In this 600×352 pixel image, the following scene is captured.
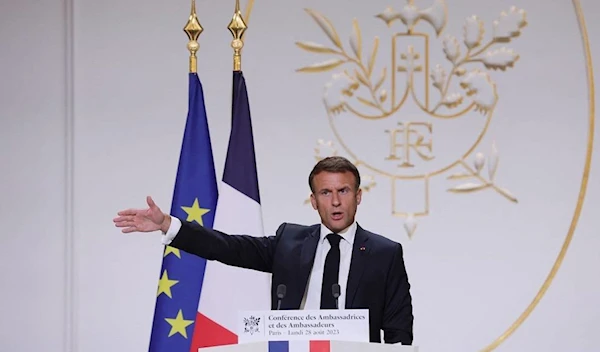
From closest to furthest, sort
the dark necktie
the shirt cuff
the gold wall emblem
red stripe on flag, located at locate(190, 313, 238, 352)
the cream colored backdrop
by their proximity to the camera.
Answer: the shirt cuff → the dark necktie → red stripe on flag, located at locate(190, 313, 238, 352) → the cream colored backdrop → the gold wall emblem

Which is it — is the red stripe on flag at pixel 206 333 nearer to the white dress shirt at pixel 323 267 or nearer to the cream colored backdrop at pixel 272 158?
the white dress shirt at pixel 323 267

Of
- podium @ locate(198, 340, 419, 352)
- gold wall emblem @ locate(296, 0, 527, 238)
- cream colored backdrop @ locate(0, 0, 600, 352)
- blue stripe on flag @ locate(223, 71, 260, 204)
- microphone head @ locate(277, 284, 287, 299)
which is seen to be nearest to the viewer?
podium @ locate(198, 340, 419, 352)

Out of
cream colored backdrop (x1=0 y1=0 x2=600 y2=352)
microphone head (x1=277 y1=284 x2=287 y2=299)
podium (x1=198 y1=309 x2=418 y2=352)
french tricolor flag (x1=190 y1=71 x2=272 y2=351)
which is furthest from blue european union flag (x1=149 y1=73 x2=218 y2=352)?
podium (x1=198 y1=309 x2=418 y2=352)

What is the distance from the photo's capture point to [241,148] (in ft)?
12.6

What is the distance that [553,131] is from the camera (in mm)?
4625

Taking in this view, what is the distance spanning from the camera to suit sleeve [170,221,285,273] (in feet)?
9.34

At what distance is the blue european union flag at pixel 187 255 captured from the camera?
12.2 feet

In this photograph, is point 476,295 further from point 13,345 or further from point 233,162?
point 13,345

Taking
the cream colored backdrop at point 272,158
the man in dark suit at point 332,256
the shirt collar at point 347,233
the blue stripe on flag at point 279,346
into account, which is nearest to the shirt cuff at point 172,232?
the man in dark suit at point 332,256

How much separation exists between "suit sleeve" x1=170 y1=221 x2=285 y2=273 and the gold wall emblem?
5.13 ft

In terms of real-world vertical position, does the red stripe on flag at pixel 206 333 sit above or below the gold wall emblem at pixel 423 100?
below

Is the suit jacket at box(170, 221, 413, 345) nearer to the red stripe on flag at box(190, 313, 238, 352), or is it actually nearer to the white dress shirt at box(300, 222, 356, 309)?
the white dress shirt at box(300, 222, 356, 309)

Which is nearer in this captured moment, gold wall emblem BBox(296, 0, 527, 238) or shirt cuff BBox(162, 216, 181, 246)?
shirt cuff BBox(162, 216, 181, 246)

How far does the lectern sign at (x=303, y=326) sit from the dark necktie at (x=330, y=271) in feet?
1.78
